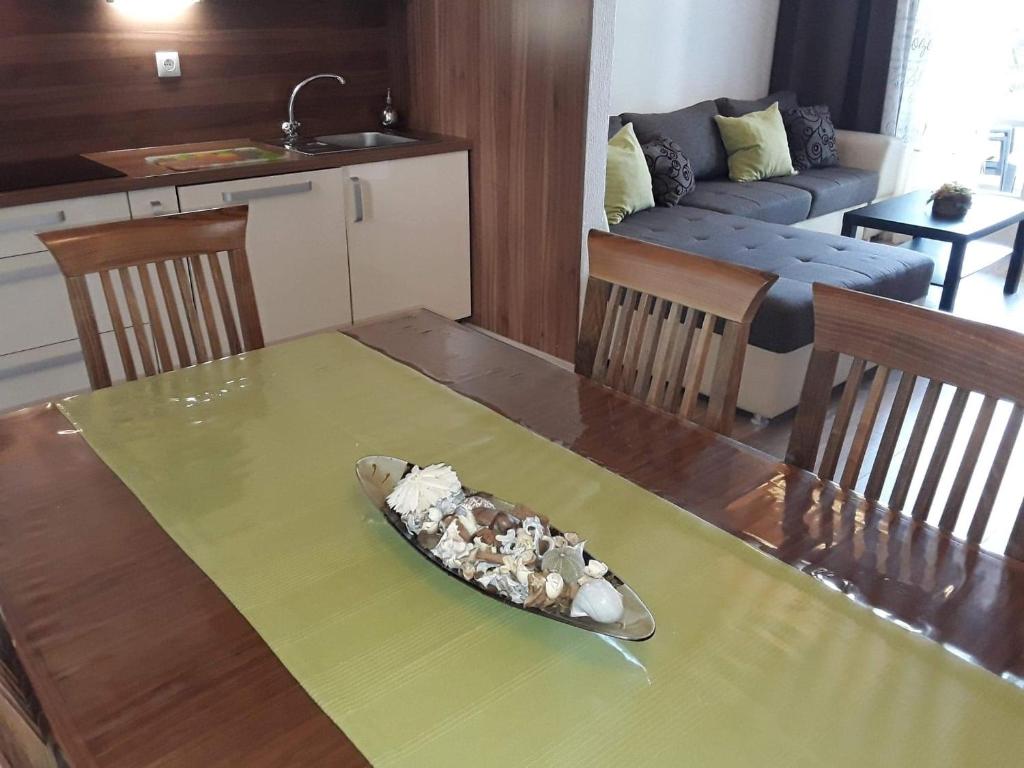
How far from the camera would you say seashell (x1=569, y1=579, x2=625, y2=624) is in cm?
94

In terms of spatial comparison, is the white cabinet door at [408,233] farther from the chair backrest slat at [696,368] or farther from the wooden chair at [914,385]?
the wooden chair at [914,385]

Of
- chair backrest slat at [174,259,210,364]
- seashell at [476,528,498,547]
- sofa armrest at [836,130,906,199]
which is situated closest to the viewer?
seashell at [476,528,498,547]

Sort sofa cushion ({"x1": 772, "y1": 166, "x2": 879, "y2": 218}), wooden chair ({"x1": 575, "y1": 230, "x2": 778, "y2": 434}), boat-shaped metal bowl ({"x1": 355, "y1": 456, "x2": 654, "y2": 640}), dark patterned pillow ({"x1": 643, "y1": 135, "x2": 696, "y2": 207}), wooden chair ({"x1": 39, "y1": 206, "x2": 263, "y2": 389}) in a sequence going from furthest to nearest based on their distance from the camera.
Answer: sofa cushion ({"x1": 772, "y1": 166, "x2": 879, "y2": 218}), dark patterned pillow ({"x1": 643, "y1": 135, "x2": 696, "y2": 207}), wooden chair ({"x1": 39, "y1": 206, "x2": 263, "y2": 389}), wooden chair ({"x1": 575, "y1": 230, "x2": 778, "y2": 434}), boat-shaped metal bowl ({"x1": 355, "y1": 456, "x2": 654, "y2": 640})

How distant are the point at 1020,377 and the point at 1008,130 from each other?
203 inches

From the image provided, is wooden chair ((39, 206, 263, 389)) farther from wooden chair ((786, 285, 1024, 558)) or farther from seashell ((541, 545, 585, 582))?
wooden chair ((786, 285, 1024, 558))

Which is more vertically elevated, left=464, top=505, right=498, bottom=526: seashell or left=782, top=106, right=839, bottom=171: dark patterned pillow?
left=464, top=505, right=498, bottom=526: seashell

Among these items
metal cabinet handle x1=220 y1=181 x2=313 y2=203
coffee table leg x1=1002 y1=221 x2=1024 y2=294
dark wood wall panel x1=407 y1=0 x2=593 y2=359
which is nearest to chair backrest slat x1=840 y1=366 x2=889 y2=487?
dark wood wall panel x1=407 y1=0 x2=593 y2=359

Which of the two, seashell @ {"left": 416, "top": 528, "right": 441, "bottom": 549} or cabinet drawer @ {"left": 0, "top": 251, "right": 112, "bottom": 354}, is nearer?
seashell @ {"left": 416, "top": 528, "right": 441, "bottom": 549}

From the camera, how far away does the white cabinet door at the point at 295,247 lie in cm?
294

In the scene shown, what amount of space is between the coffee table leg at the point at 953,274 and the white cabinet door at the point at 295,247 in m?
2.64

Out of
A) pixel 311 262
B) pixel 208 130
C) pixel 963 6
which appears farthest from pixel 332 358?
pixel 963 6

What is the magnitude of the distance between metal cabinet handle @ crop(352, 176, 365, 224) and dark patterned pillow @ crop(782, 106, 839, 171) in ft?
9.75

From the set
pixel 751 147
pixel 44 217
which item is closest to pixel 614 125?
pixel 751 147

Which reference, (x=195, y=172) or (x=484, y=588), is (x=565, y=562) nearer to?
(x=484, y=588)
